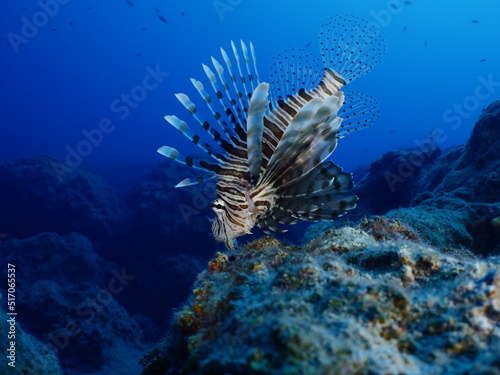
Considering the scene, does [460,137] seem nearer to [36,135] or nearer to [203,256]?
Answer: [203,256]

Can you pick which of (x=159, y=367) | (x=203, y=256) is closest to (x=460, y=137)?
(x=203, y=256)

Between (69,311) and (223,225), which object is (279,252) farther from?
(69,311)

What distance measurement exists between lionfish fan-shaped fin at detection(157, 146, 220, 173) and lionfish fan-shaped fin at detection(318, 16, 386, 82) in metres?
2.78

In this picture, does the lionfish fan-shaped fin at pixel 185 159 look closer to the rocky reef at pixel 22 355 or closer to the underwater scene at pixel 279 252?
the underwater scene at pixel 279 252

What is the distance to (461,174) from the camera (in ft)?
22.1

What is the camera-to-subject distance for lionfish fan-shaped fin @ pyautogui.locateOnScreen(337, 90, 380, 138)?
13.1ft

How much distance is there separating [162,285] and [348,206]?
965cm

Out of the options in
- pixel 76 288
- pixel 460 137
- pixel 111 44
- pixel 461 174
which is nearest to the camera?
pixel 461 174

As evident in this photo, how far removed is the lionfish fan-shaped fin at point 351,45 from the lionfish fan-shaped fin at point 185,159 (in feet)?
9.14

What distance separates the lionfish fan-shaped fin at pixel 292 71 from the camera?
462 cm

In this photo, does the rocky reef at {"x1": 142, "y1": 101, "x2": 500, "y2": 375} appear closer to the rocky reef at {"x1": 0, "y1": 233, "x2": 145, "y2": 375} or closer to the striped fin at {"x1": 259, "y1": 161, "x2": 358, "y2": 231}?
the striped fin at {"x1": 259, "y1": 161, "x2": 358, "y2": 231}

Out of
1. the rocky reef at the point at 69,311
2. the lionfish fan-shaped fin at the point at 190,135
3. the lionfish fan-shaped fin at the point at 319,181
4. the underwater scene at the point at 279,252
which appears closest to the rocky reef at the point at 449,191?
the underwater scene at the point at 279,252

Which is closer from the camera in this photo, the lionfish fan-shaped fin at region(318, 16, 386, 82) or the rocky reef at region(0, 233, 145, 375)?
the lionfish fan-shaped fin at region(318, 16, 386, 82)

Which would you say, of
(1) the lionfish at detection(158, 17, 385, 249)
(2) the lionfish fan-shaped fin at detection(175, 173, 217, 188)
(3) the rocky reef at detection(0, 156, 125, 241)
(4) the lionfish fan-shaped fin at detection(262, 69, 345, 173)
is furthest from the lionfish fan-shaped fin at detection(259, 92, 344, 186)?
(3) the rocky reef at detection(0, 156, 125, 241)
